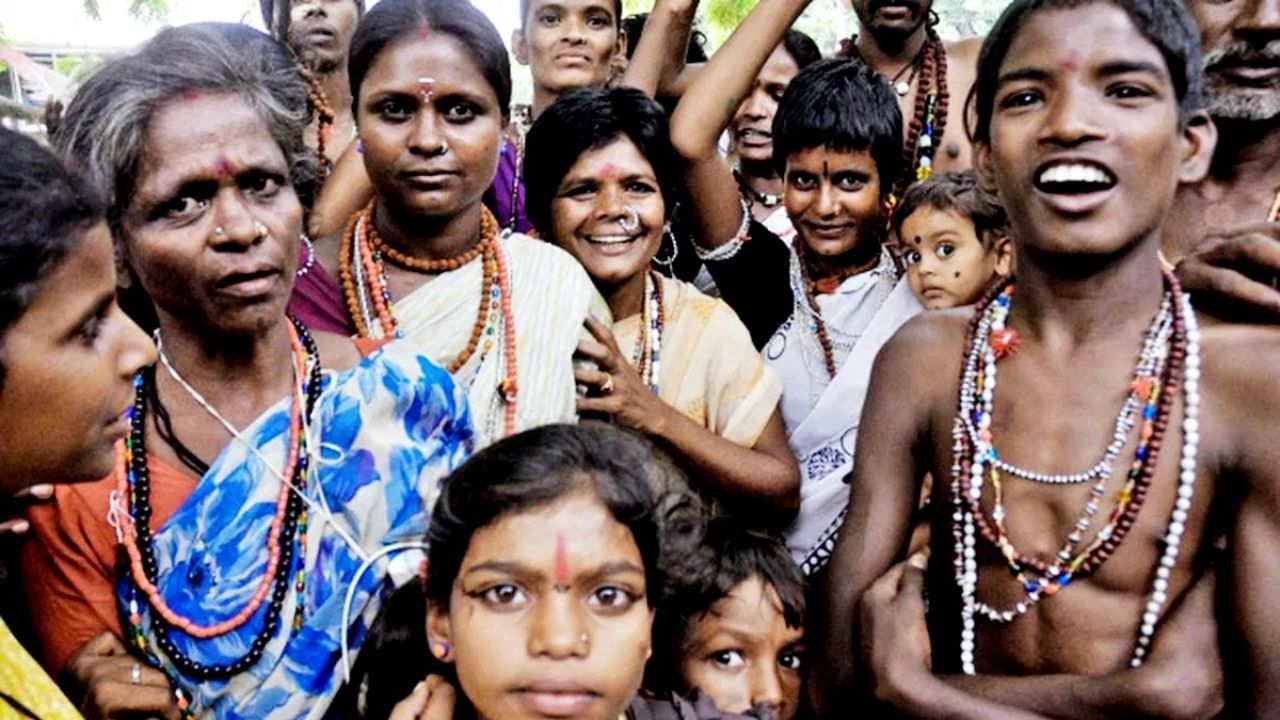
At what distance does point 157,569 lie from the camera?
6.32 feet

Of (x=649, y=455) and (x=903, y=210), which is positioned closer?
(x=649, y=455)

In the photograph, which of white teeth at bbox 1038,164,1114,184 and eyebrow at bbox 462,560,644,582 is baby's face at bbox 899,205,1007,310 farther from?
eyebrow at bbox 462,560,644,582

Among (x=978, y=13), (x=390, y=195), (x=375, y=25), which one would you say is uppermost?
(x=978, y=13)

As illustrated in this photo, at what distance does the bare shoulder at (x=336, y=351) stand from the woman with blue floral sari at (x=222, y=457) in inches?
3.2

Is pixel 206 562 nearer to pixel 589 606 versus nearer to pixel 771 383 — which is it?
pixel 589 606

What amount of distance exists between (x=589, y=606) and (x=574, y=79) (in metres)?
2.35

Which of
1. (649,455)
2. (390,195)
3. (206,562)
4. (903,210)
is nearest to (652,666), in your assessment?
(649,455)

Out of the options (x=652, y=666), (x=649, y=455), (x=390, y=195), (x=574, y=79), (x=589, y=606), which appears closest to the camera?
(x=589, y=606)

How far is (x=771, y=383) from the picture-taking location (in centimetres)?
288

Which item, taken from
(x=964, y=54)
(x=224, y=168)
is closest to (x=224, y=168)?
(x=224, y=168)

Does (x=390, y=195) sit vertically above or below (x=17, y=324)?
above

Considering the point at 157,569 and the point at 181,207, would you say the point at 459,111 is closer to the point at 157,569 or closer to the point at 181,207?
the point at 181,207

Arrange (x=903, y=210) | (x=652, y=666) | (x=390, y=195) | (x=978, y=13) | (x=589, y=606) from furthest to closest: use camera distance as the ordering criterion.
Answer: (x=978, y=13) < (x=903, y=210) < (x=390, y=195) < (x=652, y=666) < (x=589, y=606)

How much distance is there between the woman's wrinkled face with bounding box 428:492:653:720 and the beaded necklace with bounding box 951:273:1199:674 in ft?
1.93
